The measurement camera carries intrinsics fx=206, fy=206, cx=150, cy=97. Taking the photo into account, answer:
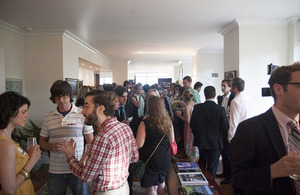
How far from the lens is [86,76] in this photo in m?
14.2

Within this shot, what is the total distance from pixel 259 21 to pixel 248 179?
4718 mm

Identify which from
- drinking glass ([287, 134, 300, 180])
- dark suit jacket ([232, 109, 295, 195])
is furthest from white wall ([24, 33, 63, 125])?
drinking glass ([287, 134, 300, 180])

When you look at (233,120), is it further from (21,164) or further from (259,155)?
(21,164)

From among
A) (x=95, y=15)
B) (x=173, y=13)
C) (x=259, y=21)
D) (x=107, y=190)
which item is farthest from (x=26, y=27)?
(x=259, y=21)

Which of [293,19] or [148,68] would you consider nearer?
[293,19]

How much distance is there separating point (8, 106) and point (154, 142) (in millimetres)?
1385

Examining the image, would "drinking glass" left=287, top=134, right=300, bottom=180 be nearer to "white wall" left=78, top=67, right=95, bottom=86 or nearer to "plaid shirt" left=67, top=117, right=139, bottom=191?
"plaid shirt" left=67, top=117, right=139, bottom=191

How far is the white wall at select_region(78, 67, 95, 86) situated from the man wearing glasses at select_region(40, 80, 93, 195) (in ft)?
38.0

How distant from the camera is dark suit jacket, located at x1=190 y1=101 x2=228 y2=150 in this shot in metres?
3.02

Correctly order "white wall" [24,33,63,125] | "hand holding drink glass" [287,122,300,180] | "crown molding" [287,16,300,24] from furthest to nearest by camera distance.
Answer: "white wall" [24,33,63,125] < "crown molding" [287,16,300,24] < "hand holding drink glass" [287,122,300,180]

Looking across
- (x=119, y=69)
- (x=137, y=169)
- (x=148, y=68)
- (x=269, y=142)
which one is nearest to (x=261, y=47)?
(x=137, y=169)

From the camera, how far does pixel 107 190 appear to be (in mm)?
1438

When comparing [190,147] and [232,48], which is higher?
[232,48]

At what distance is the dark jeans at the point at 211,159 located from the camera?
3107 millimetres
